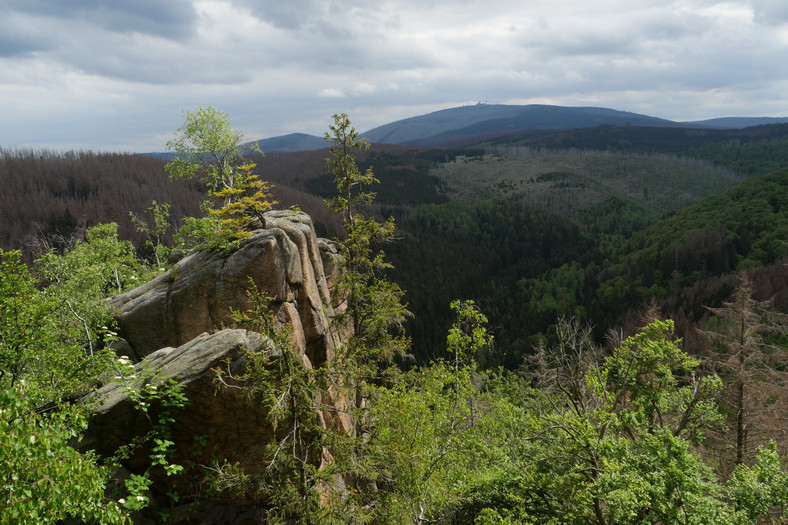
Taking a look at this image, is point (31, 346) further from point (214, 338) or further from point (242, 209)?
point (242, 209)

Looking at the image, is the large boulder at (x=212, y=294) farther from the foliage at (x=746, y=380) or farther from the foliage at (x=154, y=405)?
the foliage at (x=746, y=380)

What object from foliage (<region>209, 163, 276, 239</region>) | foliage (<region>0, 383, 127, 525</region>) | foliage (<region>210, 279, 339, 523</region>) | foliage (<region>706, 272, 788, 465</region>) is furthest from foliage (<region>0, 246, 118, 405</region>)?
foliage (<region>706, 272, 788, 465</region>)

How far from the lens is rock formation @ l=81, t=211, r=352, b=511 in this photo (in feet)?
39.9

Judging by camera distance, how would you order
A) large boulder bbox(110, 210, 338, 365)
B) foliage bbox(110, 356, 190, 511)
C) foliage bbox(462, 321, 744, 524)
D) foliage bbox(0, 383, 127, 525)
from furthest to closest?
large boulder bbox(110, 210, 338, 365)
foliage bbox(462, 321, 744, 524)
foliage bbox(110, 356, 190, 511)
foliage bbox(0, 383, 127, 525)

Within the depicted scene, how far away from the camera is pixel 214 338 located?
13.7 meters

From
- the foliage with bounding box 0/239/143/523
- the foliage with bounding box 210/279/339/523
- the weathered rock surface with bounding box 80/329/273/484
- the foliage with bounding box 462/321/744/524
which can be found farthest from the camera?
the foliage with bounding box 462/321/744/524

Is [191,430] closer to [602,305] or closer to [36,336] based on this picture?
[36,336]

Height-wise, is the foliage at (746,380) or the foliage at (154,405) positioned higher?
the foliage at (154,405)

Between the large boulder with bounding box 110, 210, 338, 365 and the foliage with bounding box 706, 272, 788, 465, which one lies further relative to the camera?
the foliage with bounding box 706, 272, 788, 465

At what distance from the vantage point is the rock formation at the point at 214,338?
39.9ft

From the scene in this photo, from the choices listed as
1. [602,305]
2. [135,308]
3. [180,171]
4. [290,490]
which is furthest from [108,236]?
[602,305]

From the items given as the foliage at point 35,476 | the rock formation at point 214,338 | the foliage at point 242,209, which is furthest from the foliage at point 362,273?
the foliage at point 35,476

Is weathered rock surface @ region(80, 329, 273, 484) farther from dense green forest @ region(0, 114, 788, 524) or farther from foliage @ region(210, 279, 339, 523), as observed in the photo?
dense green forest @ region(0, 114, 788, 524)

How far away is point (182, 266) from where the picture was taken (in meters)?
20.5
